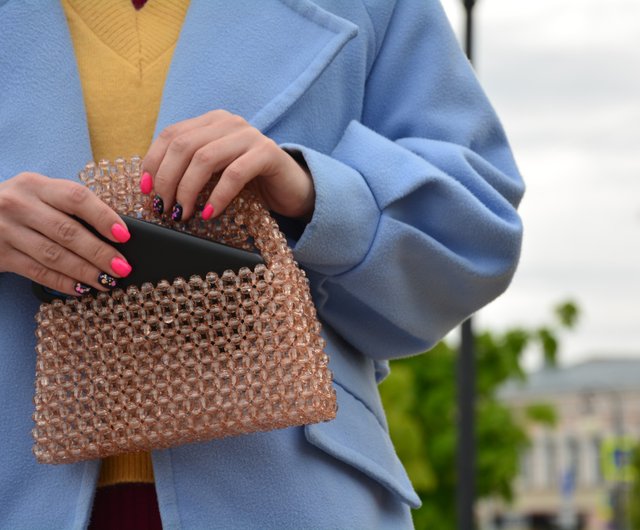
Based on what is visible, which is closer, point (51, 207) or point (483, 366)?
point (51, 207)

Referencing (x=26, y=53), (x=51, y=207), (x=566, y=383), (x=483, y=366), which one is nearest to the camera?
(x=51, y=207)

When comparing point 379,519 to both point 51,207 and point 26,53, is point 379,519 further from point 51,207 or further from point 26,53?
point 26,53

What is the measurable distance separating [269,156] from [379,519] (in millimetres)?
594

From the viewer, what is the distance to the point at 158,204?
197 cm

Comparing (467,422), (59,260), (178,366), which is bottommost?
(467,422)

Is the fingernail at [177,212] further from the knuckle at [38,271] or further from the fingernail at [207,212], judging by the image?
the knuckle at [38,271]

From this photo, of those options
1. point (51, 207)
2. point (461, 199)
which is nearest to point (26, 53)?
point (51, 207)

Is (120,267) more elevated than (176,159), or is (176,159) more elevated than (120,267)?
(176,159)

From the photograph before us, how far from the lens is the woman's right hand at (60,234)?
6.17ft

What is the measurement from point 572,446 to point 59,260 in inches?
3263

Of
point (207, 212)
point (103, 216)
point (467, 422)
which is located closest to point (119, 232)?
point (103, 216)

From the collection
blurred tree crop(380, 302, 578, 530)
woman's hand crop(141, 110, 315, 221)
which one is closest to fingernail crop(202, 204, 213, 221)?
woman's hand crop(141, 110, 315, 221)

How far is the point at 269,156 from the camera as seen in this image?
1994 millimetres

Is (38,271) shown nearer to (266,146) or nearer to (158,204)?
(158,204)
